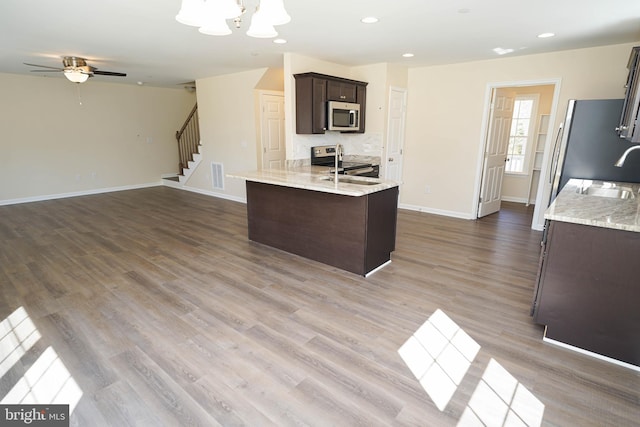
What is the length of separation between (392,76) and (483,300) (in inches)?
155

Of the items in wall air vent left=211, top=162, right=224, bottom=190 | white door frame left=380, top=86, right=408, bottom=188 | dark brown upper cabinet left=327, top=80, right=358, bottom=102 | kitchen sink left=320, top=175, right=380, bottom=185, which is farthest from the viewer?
wall air vent left=211, top=162, right=224, bottom=190

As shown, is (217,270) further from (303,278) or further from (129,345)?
(129,345)

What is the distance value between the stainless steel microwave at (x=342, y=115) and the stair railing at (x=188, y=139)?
15.5ft

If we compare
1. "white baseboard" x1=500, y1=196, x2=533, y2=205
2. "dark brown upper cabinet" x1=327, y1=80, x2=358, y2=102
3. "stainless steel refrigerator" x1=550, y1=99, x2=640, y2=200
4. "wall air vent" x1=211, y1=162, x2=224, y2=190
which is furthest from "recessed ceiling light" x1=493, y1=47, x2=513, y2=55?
"wall air vent" x1=211, y1=162, x2=224, y2=190

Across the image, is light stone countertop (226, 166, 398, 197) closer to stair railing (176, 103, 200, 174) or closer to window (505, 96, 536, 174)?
window (505, 96, 536, 174)

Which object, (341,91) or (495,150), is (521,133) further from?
(341,91)

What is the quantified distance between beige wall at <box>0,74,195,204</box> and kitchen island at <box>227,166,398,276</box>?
5498 mm

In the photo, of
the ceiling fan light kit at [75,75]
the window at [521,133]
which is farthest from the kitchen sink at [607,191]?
the ceiling fan light kit at [75,75]

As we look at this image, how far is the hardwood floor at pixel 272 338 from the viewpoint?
1.78 metres

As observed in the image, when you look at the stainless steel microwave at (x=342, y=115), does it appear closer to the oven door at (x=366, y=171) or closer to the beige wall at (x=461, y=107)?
the oven door at (x=366, y=171)

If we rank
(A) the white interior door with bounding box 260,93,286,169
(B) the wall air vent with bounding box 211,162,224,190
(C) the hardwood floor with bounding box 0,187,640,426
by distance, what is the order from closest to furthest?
1. (C) the hardwood floor with bounding box 0,187,640,426
2. (A) the white interior door with bounding box 260,93,286,169
3. (B) the wall air vent with bounding box 211,162,224,190

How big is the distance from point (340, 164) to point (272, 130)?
1.83m

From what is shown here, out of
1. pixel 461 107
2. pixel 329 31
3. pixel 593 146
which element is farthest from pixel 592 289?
pixel 461 107

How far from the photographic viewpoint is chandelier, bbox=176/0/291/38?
166 centimetres
